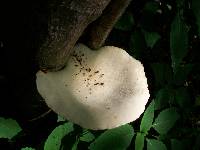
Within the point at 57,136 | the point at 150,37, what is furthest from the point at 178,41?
the point at 57,136

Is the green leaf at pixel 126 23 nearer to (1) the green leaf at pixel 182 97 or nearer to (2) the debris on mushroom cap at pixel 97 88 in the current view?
(2) the debris on mushroom cap at pixel 97 88

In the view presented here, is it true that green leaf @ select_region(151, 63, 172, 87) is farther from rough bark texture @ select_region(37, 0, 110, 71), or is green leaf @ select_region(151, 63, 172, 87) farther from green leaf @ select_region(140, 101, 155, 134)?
rough bark texture @ select_region(37, 0, 110, 71)

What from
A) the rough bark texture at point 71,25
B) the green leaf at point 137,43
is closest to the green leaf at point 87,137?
the rough bark texture at point 71,25

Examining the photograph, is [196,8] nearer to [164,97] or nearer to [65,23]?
[164,97]

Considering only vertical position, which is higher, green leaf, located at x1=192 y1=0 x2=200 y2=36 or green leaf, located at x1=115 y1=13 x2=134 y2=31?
green leaf, located at x1=192 y1=0 x2=200 y2=36

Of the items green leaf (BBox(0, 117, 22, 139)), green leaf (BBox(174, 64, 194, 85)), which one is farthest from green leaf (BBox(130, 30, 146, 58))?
green leaf (BBox(0, 117, 22, 139))

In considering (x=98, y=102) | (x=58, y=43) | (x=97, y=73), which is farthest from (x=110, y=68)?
(x=58, y=43)
